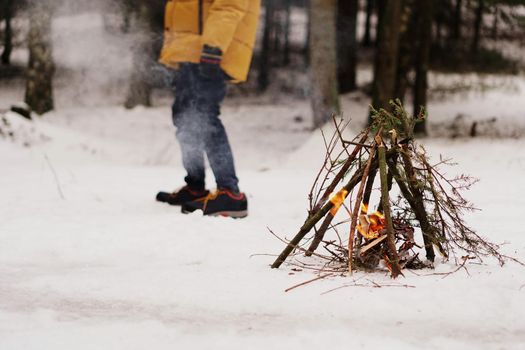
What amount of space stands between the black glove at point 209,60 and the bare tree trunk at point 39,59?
808cm

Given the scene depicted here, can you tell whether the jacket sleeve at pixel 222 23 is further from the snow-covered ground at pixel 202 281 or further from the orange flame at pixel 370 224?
the orange flame at pixel 370 224

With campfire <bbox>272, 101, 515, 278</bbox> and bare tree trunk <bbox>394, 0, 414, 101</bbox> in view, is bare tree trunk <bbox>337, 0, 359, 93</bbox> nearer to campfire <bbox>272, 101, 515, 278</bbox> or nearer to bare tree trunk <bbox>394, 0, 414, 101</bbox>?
bare tree trunk <bbox>394, 0, 414, 101</bbox>

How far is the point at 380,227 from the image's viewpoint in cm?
312

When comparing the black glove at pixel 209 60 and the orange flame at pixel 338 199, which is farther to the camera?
the black glove at pixel 209 60

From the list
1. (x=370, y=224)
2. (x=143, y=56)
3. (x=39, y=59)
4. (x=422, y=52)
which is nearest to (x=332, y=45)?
(x=422, y=52)

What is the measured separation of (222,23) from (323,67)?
20.7 ft

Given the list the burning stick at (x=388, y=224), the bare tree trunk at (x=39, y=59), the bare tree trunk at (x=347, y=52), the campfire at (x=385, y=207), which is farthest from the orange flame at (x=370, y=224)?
the bare tree trunk at (x=347, y=52)

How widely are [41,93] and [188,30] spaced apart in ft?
27.8

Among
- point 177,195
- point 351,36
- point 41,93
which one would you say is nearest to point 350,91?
point 351,36

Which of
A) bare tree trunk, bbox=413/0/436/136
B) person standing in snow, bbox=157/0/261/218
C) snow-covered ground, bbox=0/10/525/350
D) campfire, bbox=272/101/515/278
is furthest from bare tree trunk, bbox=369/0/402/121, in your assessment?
campfire, bbox=272/101/515/278

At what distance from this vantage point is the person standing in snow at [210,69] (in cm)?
450

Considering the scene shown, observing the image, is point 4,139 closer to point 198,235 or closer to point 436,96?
point 198,235

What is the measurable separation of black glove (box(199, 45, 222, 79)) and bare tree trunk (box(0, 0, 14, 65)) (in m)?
9.93

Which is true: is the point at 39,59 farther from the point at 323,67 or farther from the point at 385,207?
the point at 385,207
